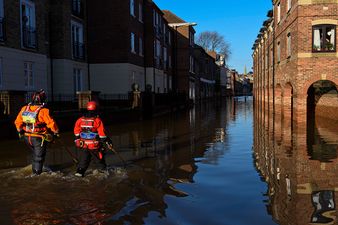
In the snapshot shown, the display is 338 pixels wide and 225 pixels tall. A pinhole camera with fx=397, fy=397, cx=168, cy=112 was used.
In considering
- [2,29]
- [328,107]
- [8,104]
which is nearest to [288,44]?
[328,107]

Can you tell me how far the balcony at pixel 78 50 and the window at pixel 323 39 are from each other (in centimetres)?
1469

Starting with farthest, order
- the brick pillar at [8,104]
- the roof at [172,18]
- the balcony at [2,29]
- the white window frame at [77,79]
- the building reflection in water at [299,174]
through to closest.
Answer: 1. the roof at [172,18]
2. the white window frame at [77,79]
3. the balcony at [2,29]
4. the brick pillar at [8,104]
5. the building reflection in water at [299,174]

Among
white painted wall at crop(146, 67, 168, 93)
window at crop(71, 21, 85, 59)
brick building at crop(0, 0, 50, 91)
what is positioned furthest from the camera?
white painted wall at crop(146, 67, 168, 93)

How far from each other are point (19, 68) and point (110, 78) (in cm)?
1013

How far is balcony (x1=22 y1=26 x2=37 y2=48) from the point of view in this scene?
19922 mm

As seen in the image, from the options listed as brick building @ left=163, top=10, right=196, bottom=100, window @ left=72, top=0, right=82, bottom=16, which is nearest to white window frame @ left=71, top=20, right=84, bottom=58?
window @ left=72, top=0, right=82, bottom=16

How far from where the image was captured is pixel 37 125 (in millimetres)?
A: 7512

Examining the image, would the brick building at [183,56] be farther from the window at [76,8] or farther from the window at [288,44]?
the window at [288,44]

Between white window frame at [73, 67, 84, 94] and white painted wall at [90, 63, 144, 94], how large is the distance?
168 centimetres

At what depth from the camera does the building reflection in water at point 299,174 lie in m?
5.65

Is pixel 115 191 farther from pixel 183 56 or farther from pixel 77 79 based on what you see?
pixel 183 56

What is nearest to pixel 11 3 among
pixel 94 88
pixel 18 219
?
pixel 94 88

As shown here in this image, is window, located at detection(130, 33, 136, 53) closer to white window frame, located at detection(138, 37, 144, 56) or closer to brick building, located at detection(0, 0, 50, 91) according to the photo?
white window frame, located at detection(138, 37, 144, 56)

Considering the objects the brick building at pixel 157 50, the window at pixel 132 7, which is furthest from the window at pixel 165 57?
the window at pixel 132 7
